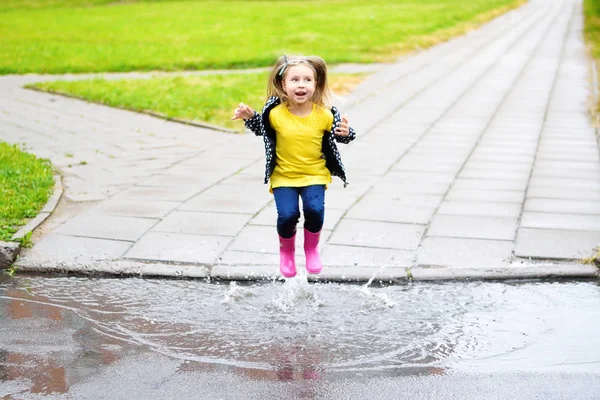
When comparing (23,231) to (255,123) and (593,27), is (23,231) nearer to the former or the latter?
(255,123)

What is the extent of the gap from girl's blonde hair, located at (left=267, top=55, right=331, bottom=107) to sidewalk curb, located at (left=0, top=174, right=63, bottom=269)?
2.31 meters

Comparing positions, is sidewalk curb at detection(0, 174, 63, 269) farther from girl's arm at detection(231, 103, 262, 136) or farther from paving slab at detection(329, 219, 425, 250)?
paving slab at detection(329, 219, 425, 250)

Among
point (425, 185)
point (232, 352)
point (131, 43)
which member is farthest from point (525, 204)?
point (131, 43)

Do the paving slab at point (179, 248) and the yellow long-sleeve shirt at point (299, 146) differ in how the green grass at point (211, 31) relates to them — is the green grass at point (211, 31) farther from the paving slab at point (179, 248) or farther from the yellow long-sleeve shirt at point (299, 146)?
the yellow long-sleeve shirt at point (299, 146)

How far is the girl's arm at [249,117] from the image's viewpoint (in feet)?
15.9

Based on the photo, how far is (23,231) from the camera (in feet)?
20.7

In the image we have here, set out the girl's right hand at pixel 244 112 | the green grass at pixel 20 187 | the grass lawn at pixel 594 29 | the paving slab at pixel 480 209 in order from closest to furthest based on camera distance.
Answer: the girl's right hand at pixel 244 112, the green grass at pixel 20 187, the paving slab at pixel 480 209, the grass lawn at pixel 594 29

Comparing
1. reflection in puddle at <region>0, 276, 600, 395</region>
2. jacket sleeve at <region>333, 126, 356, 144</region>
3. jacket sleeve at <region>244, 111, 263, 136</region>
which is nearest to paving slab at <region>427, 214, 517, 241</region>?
reflection in puddle at <region>0, 276, 600, 395</region>

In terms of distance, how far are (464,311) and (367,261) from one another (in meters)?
1.01

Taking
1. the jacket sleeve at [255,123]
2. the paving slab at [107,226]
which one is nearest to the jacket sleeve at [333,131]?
the jacket sleeve at [255,123]

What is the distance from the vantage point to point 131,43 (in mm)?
22844

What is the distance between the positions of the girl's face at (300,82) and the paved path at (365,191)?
133 centimetres

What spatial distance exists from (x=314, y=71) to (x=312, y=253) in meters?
1.18

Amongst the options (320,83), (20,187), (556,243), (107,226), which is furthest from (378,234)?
(20,187)
